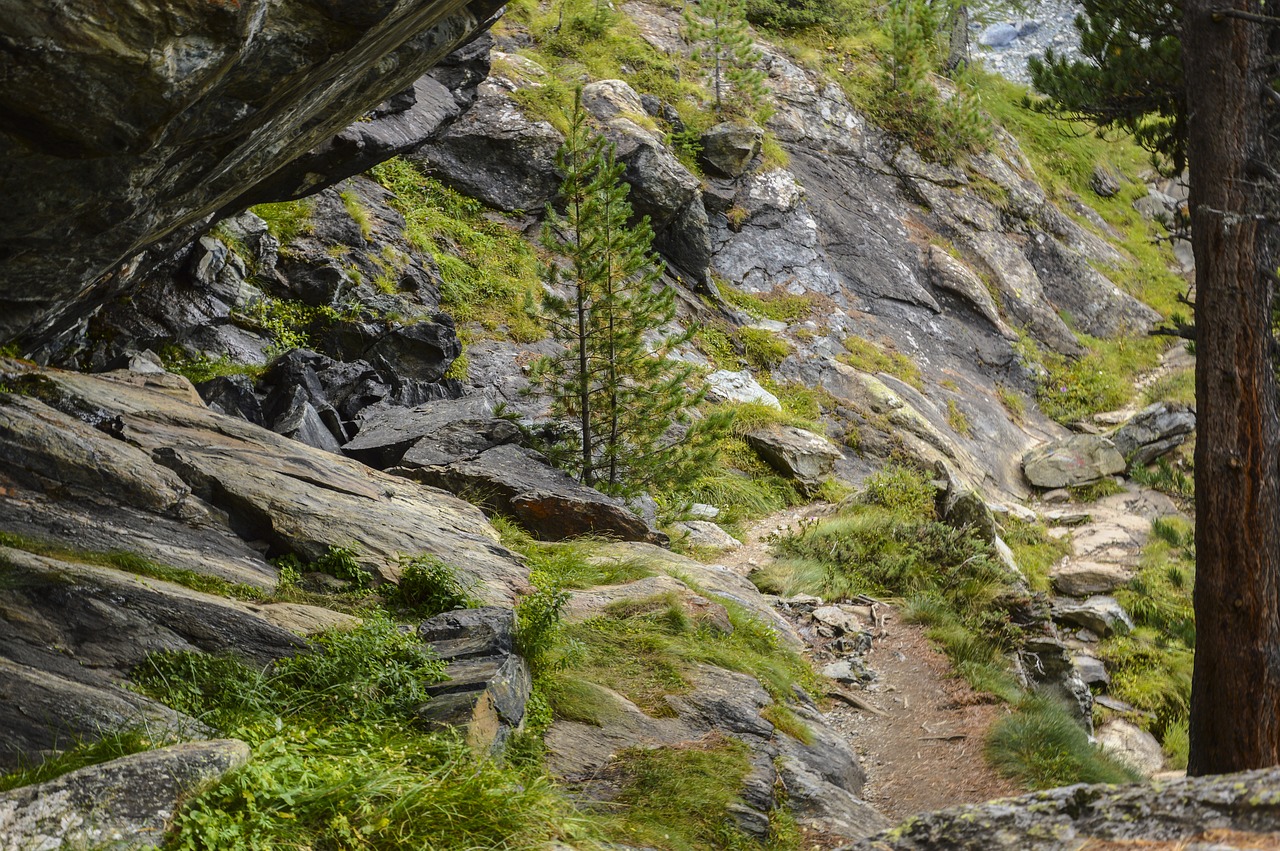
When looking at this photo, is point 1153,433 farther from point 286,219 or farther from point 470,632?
point 470,632

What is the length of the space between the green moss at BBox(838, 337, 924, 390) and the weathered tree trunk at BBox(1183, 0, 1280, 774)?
1396cm

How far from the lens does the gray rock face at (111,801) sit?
2.86m

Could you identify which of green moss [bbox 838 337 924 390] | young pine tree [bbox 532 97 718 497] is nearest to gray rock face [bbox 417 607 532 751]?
young pine tree [bbox 532 97 718 497]

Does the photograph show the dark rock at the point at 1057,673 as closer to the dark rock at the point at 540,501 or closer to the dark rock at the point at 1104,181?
the dark rock at the point at 540,501

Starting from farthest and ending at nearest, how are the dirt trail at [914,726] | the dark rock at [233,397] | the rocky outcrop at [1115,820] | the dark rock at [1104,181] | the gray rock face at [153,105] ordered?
1. the dark rock at [1104,181]
2. the dark rock at [233,397]
3. the dirt trail at [914,726]
4. the gray rock face at [153,105]
5. the rocky outcrop at [1115,820]

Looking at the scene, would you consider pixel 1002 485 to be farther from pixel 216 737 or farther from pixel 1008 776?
pixel 216 737

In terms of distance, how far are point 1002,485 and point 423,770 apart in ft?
57.2

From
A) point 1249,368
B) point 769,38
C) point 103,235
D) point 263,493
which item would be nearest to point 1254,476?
point 1249,368

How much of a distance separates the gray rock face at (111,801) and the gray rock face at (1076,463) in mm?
19200

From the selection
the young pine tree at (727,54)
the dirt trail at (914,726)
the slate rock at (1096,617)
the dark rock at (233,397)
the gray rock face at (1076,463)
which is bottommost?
the slate rock at (1096,617)

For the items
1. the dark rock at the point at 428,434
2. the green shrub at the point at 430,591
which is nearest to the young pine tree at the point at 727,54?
the dark rock at the point at 428,434

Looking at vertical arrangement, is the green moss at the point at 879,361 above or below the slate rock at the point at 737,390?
above

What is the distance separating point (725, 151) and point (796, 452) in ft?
32.5

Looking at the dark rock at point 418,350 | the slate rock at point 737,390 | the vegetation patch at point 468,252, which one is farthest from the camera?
the slate rock at point 737,390
